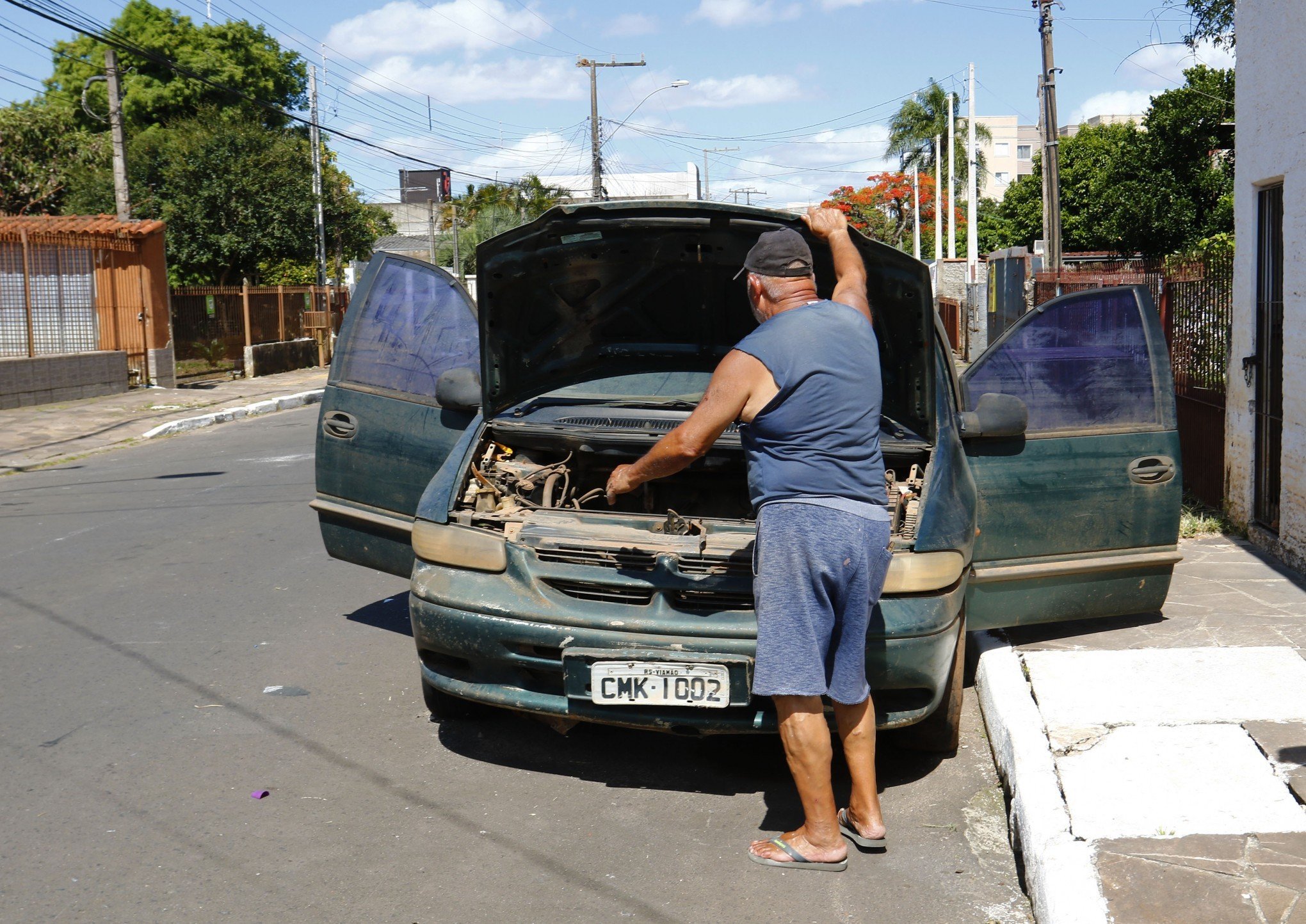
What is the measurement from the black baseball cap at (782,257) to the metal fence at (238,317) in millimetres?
21103

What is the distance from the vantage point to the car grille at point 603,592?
414cm

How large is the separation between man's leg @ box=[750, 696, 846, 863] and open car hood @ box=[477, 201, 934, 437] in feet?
4.91


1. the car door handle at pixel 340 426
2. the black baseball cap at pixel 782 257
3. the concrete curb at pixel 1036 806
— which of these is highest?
the black baseball cap at pixel 782 257

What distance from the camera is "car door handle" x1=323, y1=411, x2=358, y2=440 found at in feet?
18.5

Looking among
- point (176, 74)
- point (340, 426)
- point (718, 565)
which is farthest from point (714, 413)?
point (176, 74)

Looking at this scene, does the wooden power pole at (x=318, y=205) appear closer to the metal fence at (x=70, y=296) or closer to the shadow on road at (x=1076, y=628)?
the metal fence at (x=70, y=296)

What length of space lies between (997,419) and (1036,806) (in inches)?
65.5

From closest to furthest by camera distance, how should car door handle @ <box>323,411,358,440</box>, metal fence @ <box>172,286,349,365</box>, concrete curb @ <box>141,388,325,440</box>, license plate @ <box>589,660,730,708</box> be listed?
1. license plate @ <box>589,660,730,708</box>
2. car door handle @ <box>323,411,358,440</box>
3. concrete curb @ <box>141,388,325,440</box>
4. metal fence @ <box>172,286,349,365</box>

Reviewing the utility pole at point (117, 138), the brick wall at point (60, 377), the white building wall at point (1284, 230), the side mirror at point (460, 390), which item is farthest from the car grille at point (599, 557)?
the utility pole at point (117, 138)

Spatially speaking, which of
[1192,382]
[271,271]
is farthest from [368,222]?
[1192,382]

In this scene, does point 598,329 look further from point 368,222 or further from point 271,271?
point 368,222

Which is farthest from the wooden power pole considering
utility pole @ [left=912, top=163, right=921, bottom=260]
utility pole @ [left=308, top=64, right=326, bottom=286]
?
utility pole @ [left=912, top=163, right=921, bottom=260]

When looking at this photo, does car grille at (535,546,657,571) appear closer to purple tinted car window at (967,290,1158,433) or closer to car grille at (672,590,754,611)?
car grille at (672,590,754,611)

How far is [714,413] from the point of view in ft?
12.2
